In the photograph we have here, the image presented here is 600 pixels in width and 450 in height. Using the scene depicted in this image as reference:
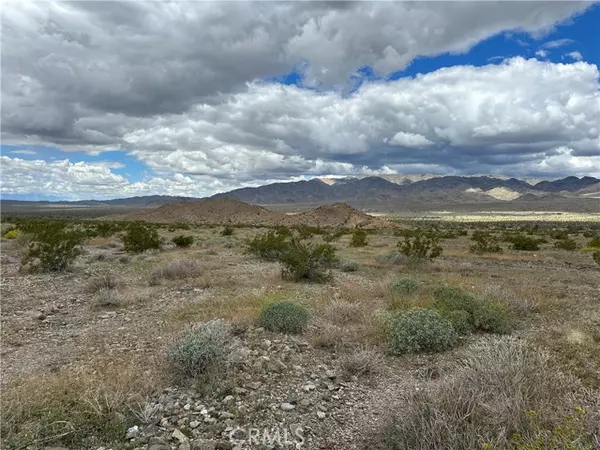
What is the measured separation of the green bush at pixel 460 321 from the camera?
8727mm

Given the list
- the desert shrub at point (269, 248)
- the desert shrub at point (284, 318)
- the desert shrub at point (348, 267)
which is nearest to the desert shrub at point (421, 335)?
the desert shrub at point (284, 318)

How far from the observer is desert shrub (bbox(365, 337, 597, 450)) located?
399 centimetres

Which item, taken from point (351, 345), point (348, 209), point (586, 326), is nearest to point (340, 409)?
point (351, 345)

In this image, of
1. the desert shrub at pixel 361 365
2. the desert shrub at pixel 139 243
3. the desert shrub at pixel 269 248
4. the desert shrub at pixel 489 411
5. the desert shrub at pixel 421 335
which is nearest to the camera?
the desert shrub at pixel 489 411

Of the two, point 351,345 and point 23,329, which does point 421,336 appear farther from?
point 23,329

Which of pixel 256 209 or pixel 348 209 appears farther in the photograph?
pixel 256 209

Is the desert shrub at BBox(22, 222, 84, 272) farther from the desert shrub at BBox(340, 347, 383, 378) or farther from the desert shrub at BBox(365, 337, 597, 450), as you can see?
the desert shrub at BBox(365, 337, 597, 450)

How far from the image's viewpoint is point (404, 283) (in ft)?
42.0

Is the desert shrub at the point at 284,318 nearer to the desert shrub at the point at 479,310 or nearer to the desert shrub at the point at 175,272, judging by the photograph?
the desert shrub at the point at 479,310

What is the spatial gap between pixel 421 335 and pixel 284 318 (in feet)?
8.78

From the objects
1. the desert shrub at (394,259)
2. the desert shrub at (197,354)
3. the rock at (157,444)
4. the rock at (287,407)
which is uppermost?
the desert shrub at (197,354)

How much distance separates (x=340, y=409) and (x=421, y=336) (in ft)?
8.84

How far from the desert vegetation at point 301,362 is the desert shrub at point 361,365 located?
22mm

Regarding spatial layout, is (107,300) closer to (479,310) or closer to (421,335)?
(421,335)
